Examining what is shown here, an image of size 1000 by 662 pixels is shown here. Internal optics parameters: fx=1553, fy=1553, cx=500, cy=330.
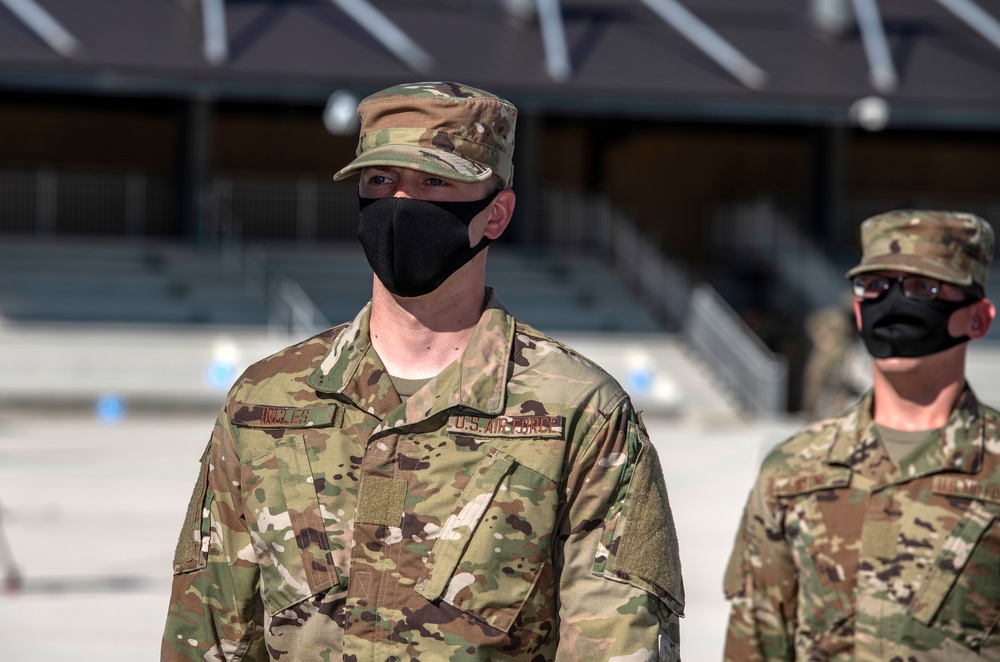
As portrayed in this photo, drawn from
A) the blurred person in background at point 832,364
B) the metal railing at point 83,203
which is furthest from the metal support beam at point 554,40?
the blurred person in background at point 832,364

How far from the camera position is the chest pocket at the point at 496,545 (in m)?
2.88

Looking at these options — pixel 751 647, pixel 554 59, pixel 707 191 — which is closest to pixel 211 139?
pixel 554 59

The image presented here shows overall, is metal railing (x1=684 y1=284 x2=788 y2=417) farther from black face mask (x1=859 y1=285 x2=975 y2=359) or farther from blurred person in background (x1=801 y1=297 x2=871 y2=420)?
black face mask (x1=859 y1=285 x2=975 y2=359)

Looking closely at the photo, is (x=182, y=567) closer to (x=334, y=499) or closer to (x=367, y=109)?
(x=334, y=499)

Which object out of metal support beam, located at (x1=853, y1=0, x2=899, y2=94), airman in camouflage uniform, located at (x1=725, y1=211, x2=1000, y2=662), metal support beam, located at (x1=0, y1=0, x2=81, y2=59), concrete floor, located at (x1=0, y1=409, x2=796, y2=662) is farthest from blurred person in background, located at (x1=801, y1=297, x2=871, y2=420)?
airman in camouflage uniform, located at (x1=725, y1=211, x2=1000, y2=662)

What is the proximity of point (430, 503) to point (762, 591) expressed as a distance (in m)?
1.78

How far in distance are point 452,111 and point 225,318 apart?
22.7m

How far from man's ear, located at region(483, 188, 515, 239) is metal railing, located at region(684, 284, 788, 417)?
2021 centimetres

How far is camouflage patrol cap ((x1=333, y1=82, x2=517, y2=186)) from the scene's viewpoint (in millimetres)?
2881

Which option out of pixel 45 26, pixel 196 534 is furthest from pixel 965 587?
pixel 45 26

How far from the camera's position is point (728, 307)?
92.2 feet

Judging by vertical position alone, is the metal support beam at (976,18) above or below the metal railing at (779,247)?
above

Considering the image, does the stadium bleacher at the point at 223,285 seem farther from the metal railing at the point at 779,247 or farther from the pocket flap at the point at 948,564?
the pocket flap at the point at 948,564

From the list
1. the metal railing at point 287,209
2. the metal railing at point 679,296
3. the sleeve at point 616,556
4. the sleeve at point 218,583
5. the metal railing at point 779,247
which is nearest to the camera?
the sleeve at point 616,556
